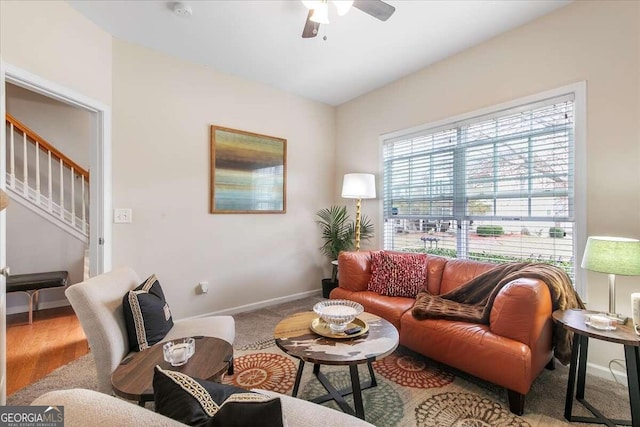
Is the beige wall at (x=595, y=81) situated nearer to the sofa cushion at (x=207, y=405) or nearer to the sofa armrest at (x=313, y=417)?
the sofa armrest at (x=313, y=417)

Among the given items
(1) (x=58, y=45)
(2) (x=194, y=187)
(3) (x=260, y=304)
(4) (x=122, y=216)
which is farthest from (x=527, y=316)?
(1) (x=58, y=45)

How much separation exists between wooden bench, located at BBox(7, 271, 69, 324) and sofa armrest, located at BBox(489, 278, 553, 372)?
166 inches

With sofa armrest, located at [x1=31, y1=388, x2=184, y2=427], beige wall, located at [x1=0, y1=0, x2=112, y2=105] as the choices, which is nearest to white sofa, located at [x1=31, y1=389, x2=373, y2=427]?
sofa armrest, located at [x1=31, y1=388, x2=184, y2=427]

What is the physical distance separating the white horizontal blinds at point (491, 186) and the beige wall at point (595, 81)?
0.16 m

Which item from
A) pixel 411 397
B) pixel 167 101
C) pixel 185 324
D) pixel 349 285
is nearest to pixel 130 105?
pixel 167 101

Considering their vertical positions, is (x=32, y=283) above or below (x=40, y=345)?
above

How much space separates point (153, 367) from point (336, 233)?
279 centimetres

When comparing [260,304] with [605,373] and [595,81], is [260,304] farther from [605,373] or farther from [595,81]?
[595,81]

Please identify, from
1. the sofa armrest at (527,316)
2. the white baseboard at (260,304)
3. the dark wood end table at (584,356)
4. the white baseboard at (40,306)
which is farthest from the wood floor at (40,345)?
the dark wood end table at (584,356)

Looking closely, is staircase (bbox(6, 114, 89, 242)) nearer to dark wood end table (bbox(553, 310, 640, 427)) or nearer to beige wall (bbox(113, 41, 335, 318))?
beige wall (bbox(113, 41, 335, 318))

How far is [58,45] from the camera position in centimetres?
216

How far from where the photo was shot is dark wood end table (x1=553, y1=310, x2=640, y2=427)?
1504 mm

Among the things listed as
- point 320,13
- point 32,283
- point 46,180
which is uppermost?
point 320,13

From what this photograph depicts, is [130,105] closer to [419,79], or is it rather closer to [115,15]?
[115,15]
